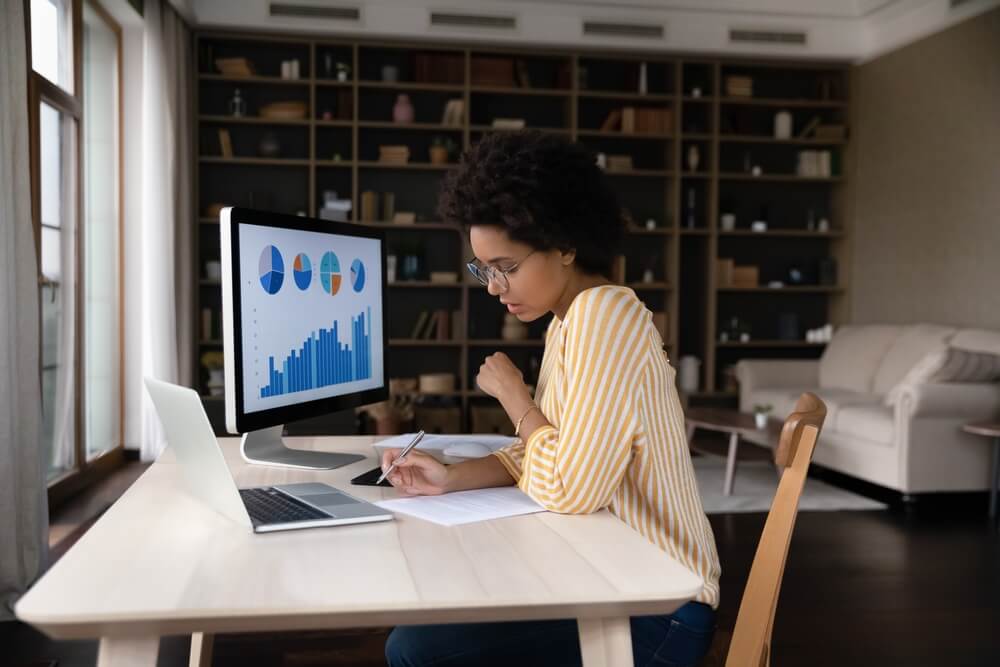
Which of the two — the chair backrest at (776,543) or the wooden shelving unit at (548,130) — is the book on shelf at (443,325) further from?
the chair backrest at (776,543)

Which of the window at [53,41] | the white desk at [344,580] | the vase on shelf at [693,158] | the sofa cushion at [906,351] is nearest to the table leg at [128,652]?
the white desk at [344,580]

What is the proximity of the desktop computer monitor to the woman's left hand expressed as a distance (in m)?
0.37

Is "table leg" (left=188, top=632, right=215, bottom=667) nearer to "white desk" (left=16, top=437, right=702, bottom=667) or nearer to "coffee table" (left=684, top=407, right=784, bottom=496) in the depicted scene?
"white desk" (left=16, top=437, right=702, bottom=667)

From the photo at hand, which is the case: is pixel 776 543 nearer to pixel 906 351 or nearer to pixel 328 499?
pixel 328 499

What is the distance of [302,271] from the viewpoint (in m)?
1.65

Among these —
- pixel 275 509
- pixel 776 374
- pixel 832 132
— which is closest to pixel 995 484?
pixel 776 374

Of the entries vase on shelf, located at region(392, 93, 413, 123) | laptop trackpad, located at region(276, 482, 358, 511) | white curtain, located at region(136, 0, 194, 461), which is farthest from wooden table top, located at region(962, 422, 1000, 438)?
white curtain, located at region(136, 0, 194, 461)

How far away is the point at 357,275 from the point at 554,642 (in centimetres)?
91

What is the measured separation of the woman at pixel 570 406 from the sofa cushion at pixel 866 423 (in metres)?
3.62

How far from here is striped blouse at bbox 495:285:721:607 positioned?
1208 mm

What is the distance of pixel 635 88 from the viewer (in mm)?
6559

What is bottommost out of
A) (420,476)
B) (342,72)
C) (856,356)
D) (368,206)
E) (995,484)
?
(995,484)

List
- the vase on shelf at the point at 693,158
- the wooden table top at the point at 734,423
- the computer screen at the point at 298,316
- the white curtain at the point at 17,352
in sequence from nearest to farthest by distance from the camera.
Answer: the computer screen at the point at 298,316, the white curtain at the point at 17,352, the wooden table top at the point at 734,423, the vase on shelf at the point at 693,158

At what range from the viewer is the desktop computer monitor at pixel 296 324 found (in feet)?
4.83
